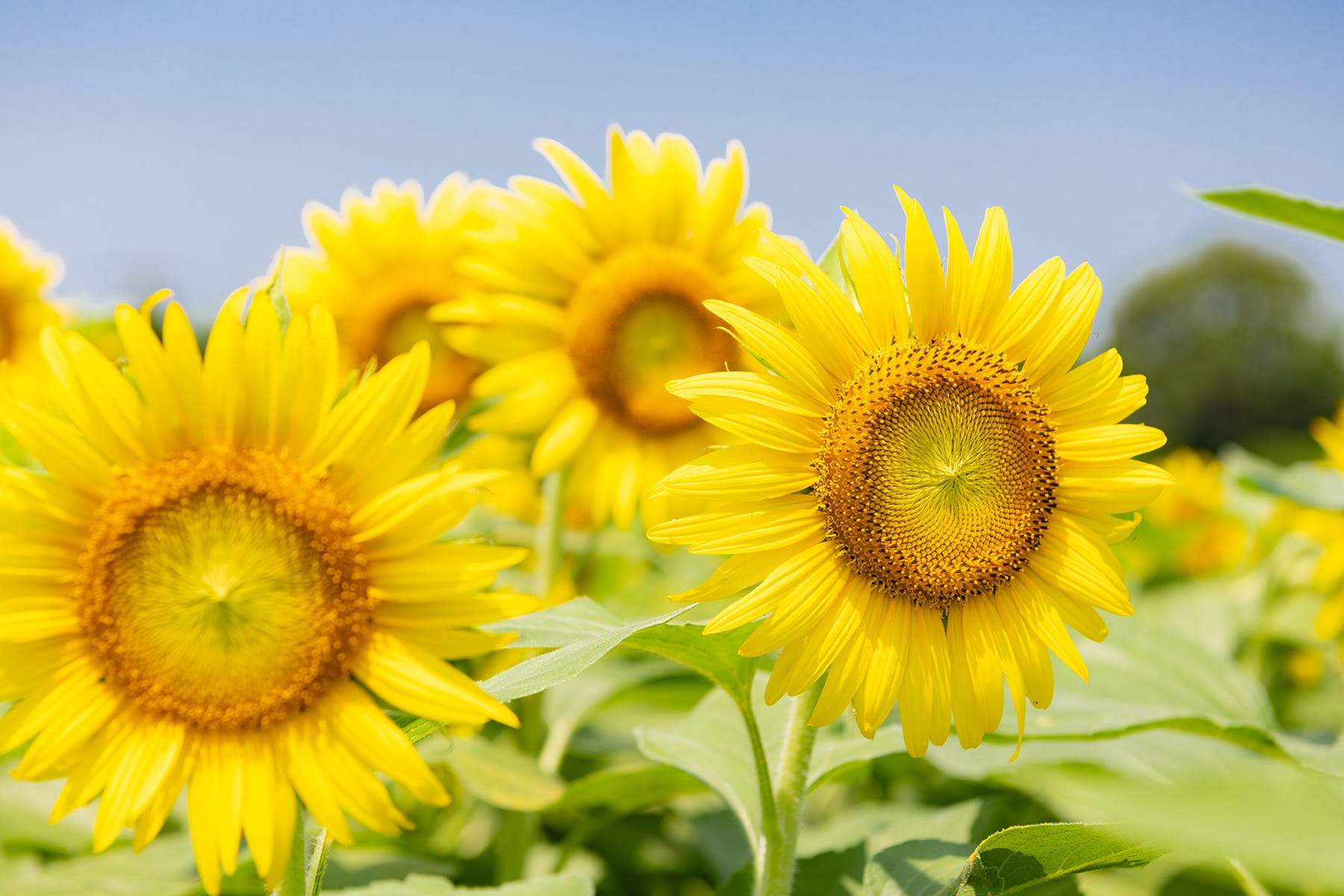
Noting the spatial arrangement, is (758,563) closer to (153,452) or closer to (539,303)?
(153,452)

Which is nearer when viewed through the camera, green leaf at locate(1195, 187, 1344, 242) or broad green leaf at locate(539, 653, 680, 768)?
green leaf at locate(1195, 187, 1344, 242)

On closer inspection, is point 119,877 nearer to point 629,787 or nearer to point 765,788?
point 629,787


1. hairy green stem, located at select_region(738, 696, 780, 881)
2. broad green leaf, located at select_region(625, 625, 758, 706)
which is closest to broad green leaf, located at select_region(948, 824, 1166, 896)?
hairy green stem, located at select_region(738, 696, 780, 881)

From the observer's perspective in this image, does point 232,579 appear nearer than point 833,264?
Yes

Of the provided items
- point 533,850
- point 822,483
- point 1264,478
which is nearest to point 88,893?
point 533,850

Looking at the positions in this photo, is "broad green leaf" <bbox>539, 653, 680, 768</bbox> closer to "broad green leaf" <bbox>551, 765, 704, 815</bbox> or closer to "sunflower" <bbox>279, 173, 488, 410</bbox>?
"broad green leaf" <bbox>551, 765, 704, 815</bbox>

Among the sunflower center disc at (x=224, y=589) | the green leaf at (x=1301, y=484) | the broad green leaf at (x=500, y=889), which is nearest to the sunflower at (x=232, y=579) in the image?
the sunflower center disc at (x=224, y=589)

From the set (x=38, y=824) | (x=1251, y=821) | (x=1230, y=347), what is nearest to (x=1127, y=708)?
(x=1251, y=821)
